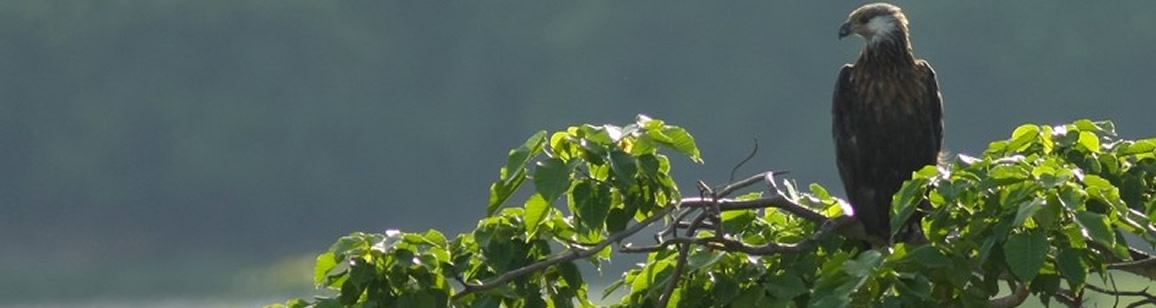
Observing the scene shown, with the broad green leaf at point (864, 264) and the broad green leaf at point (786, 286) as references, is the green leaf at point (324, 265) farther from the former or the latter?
the broad green leaf at point (864, 264)

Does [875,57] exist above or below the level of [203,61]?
below

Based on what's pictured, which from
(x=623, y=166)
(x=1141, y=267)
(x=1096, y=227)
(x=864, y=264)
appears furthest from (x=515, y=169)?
(x=1141, y=267)

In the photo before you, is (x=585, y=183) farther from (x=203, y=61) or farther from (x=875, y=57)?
(x=203, y=61)

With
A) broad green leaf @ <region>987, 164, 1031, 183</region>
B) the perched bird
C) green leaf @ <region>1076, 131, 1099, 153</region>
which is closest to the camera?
broad green leaf @ <region>987, 164, 1031, 183</region>

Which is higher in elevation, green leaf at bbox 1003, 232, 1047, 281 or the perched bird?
the perched bird

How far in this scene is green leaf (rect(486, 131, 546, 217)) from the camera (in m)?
3.67

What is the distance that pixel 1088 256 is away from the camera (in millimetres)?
3555

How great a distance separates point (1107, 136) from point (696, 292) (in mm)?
778

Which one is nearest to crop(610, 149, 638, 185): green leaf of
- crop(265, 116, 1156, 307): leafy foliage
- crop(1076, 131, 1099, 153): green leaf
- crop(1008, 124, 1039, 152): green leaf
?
crop(265, 116, 1156, 307): leafy foliage

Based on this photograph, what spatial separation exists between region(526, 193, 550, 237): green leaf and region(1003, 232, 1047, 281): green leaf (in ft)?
2.51

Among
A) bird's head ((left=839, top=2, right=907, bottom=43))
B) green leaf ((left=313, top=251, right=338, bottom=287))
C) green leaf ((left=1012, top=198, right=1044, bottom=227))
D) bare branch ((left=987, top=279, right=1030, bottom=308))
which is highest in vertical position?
bird's head ((left=839, top=2, right=907, bottom=43))

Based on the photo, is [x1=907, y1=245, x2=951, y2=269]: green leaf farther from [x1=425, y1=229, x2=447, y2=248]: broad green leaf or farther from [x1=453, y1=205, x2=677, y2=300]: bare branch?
[x1=425, y1=229, x2=447, y2=248]: broad green leaf

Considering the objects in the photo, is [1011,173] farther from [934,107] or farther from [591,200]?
[934,107]

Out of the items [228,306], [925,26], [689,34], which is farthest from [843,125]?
[689,34]
